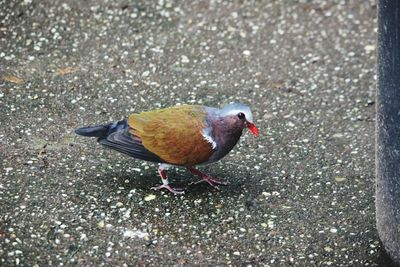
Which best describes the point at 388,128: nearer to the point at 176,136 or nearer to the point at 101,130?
the point at 176,136

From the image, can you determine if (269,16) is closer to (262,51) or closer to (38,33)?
(262,51)

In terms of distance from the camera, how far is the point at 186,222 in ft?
13.6

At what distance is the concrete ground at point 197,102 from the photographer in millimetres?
3990

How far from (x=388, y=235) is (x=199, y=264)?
922mm

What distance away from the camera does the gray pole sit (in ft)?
11.5

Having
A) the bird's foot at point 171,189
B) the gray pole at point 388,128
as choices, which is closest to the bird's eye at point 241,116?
the bird's foot at point 171,189

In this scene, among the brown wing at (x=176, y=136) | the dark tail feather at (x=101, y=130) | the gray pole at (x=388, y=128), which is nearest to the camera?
the gray pole at (x=388, y=128)

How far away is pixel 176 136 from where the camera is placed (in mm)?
4191

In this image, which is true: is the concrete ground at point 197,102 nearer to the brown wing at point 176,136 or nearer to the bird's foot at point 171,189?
the bird's foot at point 171,189

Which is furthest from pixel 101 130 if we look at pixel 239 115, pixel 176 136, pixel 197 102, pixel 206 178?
pixel 197 102

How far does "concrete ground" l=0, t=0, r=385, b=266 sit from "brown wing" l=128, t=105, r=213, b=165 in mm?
268

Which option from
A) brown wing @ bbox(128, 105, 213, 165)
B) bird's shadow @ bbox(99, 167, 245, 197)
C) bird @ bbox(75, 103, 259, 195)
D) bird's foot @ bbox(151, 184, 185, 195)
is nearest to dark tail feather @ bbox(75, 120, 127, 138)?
bird @ bbox(75, 103, 259, 195)

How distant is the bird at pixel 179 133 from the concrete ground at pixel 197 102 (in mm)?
247

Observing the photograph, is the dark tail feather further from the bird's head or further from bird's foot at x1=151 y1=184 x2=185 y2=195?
the bird's head
